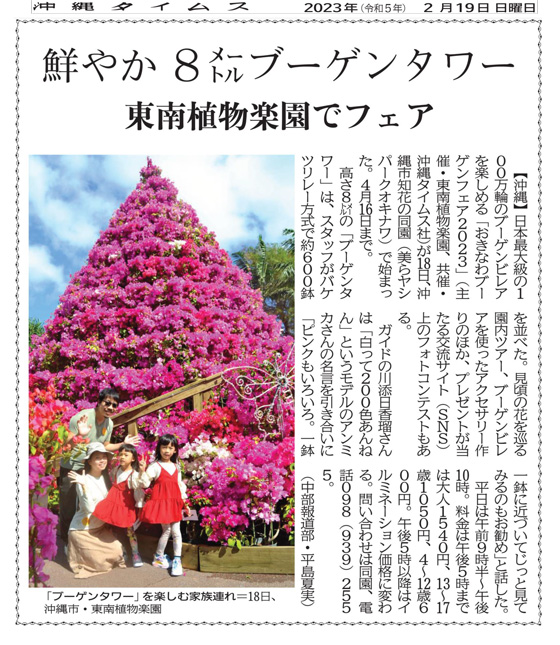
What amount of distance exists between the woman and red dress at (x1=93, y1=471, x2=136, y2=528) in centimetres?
5

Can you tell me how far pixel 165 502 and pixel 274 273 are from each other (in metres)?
7.48

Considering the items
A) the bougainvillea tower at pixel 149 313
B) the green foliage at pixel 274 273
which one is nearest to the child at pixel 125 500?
the bougainvillea tower at pixel 149 313

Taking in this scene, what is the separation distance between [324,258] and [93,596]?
2896mm

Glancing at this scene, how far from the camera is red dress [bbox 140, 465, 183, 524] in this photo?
13.2ft

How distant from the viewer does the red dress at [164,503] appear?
4031mm

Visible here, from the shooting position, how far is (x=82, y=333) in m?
5.56

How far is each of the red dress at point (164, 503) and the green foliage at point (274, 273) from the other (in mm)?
6728

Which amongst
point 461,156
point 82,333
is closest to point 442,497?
point 461,156

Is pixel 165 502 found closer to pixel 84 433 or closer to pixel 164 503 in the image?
pixel 164 503

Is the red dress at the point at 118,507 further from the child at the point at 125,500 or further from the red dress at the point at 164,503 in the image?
the red dress at the point at 164,503

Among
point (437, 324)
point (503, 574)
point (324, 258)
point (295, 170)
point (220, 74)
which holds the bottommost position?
point (503, 574)

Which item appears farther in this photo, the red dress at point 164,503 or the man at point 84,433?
the man at point 84,433

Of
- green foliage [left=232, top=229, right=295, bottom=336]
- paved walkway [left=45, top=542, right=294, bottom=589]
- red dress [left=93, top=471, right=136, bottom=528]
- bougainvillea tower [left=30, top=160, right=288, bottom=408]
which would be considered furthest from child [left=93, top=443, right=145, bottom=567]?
green foliage [left=232, top=229, right=295, bottom=336]

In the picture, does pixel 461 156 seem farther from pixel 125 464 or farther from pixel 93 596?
pixel 93 596
